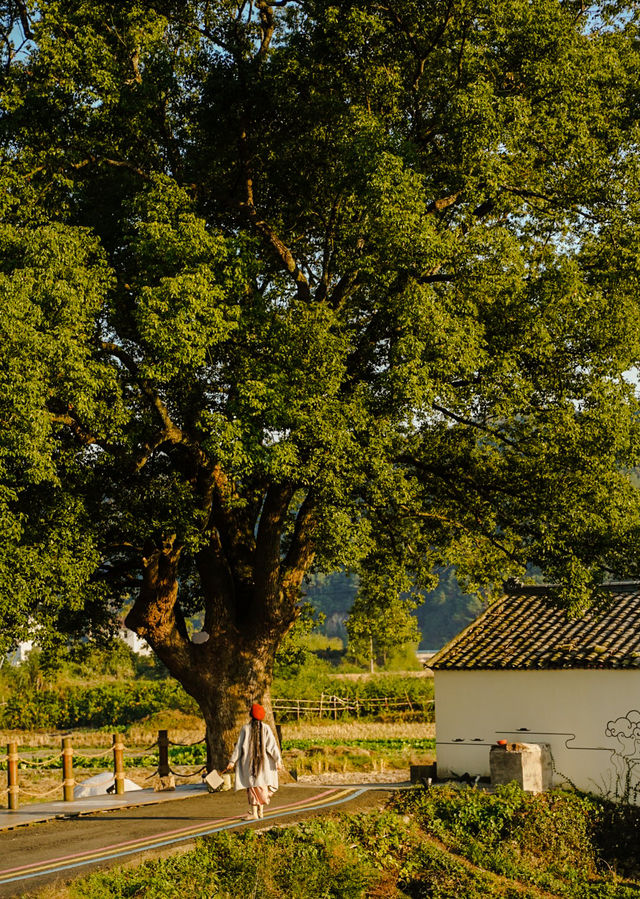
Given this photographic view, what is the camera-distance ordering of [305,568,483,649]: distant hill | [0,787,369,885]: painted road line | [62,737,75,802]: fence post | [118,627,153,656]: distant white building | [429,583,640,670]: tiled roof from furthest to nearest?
[305,568,483,649]: distant hill
[118,627,153,656]: distant white building
[429,583,640,670]: tiled roof
[62,737,75,802]: fence post
[0,787,369,885]: painted road line

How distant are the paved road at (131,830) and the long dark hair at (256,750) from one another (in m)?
1.07

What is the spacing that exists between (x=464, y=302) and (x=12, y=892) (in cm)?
1229

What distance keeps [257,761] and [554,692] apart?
31.9 ft

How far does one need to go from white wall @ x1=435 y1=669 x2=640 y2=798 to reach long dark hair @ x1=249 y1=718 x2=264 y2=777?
9.42 m

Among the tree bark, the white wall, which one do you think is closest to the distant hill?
the white wall

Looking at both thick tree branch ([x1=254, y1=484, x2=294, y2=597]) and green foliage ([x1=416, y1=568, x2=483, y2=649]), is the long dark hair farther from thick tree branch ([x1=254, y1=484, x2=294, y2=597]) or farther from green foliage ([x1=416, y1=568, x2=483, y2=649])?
green foliage ([x1=416, y1=568, x2=483, y2=649])

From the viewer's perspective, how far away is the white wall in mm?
20219

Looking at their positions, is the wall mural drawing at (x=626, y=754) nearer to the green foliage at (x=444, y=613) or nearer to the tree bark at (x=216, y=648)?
the tree bark at (x=216, y=648)

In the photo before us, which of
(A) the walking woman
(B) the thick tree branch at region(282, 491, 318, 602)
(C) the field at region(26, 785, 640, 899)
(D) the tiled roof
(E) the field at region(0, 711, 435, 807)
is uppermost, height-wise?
(B) the thick tree branch at region(282, 491, 318, 602)

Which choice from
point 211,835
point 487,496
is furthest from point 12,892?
point 487,496

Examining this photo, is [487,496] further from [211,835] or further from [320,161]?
[211,835]

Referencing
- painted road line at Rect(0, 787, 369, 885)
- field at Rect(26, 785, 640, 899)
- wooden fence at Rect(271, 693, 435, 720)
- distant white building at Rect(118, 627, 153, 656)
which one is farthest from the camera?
wooden fence at Rect(271, 693, 435, 720)

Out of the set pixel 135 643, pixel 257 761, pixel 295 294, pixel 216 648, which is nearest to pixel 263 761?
pixel 257 761

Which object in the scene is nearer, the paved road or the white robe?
the paved road
